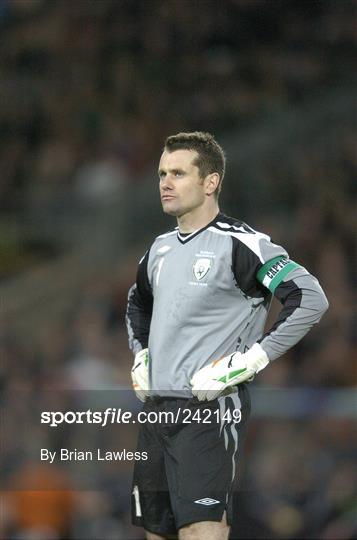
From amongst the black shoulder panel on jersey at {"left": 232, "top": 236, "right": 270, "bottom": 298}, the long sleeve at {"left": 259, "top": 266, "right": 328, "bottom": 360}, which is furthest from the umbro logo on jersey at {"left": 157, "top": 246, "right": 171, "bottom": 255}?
the long sleeve at {"left": 259, "top": 266, "right": 328, "bottom": 360}

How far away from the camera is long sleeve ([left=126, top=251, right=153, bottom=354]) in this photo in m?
4.62

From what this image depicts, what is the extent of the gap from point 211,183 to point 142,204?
613cm

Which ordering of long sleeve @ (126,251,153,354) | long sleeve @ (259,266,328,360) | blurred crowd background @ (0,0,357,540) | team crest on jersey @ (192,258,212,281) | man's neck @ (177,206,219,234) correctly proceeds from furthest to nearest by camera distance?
blurred crowd background @ (0,0,357,540), long sleeve @ (126,251,153,354), man's neck @ (177,206,219,234), team crest on jersey @ (192,258,212,281), long sleeve @ (259,266,328,360)

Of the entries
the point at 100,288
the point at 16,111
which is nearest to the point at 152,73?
the point at 16,111

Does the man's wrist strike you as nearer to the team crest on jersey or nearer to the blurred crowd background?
the team crest on jersey

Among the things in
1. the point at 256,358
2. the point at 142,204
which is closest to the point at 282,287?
the point at 256,358

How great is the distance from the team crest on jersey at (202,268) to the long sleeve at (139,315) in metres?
0.39

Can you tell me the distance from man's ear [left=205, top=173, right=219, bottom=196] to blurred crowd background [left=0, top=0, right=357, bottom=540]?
6.07 feet

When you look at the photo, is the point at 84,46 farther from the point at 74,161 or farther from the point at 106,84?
the point at 74,161

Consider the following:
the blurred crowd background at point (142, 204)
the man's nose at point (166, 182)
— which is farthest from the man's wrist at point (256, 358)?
the blurred crowd background at point (142, 204)

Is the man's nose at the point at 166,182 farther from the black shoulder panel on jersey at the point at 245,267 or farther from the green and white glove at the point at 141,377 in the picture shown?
the green and white glove at the point at 141,377

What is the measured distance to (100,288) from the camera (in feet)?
31.5

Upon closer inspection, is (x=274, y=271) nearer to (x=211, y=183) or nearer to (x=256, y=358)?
(x=256, y=358)

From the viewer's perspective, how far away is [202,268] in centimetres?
425
